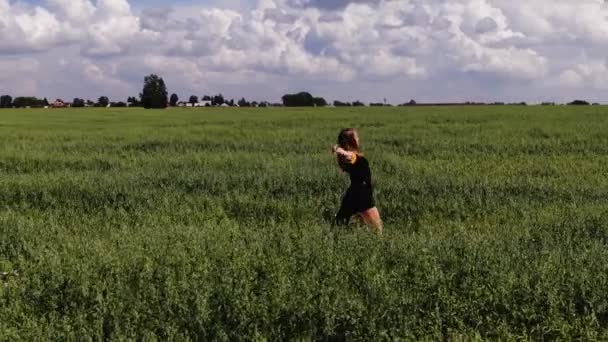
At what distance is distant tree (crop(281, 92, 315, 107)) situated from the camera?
86562 mm

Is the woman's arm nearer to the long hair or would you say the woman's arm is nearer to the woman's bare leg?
the long hair

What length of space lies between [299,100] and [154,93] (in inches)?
775

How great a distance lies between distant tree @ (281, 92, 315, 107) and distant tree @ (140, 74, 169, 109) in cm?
1524

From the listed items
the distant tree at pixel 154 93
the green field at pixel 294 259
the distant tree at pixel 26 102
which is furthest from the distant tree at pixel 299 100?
the green field at pixel 294 259

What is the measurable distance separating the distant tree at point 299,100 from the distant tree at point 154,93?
15.2 m

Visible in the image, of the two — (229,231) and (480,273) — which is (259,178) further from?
(480,273)

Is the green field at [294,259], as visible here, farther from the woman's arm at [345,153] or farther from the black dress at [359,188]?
the woman's arm at [345,153]

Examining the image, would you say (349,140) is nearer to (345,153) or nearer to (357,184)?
(345,153)

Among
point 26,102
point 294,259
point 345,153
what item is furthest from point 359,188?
point 26,102

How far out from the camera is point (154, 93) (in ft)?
301

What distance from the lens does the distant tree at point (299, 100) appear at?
8656 centimetres

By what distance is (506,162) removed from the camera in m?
18.3

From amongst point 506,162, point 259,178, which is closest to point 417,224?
point 259,178

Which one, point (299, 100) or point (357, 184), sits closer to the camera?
point (357, 184)
